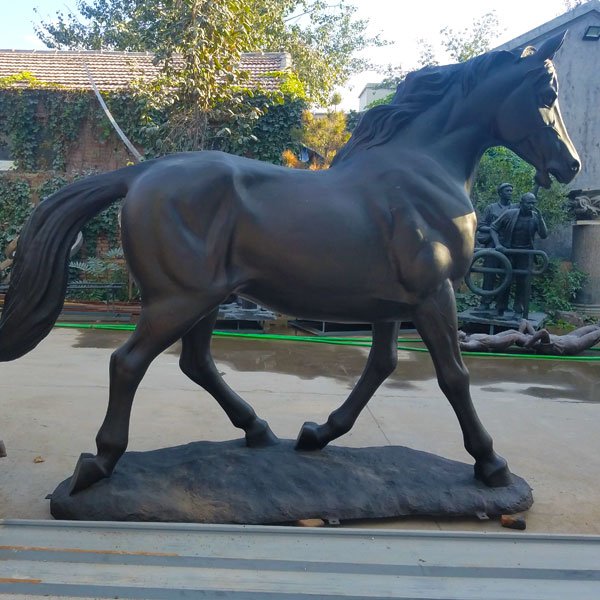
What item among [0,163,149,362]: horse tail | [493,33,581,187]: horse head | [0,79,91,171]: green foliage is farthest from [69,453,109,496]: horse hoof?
[0,79,91,171]: green foliage

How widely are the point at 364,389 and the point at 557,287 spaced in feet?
27.9

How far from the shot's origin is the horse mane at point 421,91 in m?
2.48

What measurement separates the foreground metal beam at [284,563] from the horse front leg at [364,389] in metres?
0.60

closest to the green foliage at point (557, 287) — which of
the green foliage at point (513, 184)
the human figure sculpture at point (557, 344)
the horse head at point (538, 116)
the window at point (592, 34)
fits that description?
the green foliage at point (513, 184)

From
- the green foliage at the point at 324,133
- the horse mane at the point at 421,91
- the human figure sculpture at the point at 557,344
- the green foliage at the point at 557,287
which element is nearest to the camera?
the horse mane at the point at 421,91

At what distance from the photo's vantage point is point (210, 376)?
2664 mm

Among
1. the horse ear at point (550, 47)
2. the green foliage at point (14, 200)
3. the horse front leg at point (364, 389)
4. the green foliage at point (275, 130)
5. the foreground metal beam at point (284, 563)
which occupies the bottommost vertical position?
the foreground metal beam at point (284, 563)

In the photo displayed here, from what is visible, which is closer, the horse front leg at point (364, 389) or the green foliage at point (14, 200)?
the horse front leg at point (364, 389)

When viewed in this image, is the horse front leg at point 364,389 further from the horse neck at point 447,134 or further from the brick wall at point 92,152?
the brick wall at point 92,152

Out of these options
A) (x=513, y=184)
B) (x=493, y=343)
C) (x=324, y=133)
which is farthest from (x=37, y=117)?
(x=493, y=343)

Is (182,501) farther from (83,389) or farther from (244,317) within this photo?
(244,317)

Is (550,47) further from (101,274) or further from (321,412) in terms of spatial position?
(101,274)

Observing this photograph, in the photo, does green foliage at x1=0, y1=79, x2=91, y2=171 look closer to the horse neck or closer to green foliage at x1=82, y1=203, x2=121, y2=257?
green foliage at x1=82, y1=203, x2=121, y2=257

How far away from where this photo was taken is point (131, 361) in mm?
2236
